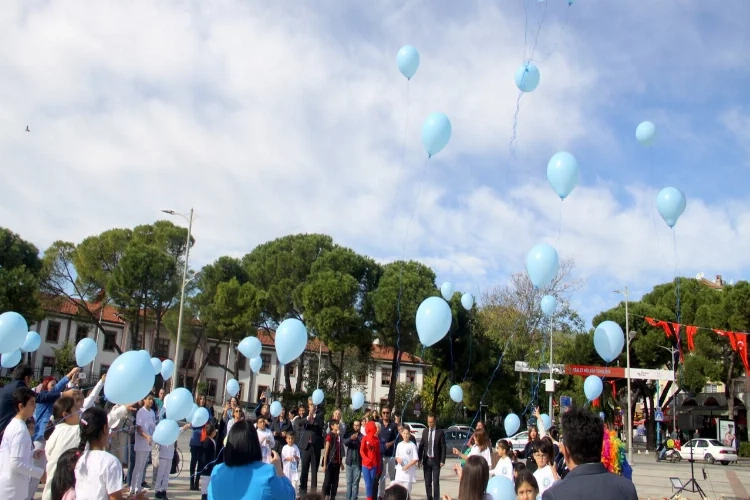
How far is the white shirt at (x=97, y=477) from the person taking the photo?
3.53m

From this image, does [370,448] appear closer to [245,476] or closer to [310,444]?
[310,444]

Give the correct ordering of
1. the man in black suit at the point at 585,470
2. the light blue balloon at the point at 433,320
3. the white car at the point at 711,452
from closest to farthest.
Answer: the man in black suit at the point at 585,470
the light blue balloon at the point at 433,320
the white car at the point at 711,452

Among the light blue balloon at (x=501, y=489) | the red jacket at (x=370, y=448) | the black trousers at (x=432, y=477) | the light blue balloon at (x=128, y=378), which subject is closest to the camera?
the light blue balloon at (x=501, y=489)

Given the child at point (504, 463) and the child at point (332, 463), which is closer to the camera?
the child at point (504, 463)

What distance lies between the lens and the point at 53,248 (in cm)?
3731

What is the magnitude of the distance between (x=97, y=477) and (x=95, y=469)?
0.05 m

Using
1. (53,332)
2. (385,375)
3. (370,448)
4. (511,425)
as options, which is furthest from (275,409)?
(385,375)

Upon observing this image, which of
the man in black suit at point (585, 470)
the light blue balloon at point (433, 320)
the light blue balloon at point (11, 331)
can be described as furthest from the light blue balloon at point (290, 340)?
the man in black suit at point (585, 470)

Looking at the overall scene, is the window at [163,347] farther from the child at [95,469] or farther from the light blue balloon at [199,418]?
the child at [95,469]

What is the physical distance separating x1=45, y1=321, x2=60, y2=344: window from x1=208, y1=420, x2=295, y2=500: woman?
47845 millimetres

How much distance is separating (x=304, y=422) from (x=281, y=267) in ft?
90.5

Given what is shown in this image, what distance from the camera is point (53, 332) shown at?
45.3m

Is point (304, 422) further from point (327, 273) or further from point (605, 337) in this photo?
point (327, 273)

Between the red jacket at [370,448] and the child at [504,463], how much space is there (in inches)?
99.2
